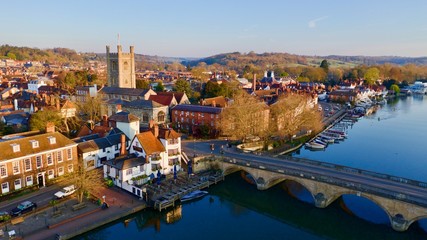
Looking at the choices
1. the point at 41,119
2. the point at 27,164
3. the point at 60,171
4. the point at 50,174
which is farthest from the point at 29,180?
the point at 41,119

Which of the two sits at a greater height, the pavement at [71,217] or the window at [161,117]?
the window at [161,117]

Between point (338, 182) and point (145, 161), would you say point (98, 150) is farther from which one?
point (338, 182)

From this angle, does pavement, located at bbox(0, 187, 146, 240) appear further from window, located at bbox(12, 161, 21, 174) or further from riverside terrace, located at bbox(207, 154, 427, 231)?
riverside terrace, located at bbox(207, 154, 427, 231)

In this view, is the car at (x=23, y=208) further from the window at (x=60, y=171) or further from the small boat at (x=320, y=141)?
the small boat at (x=320, y=141)

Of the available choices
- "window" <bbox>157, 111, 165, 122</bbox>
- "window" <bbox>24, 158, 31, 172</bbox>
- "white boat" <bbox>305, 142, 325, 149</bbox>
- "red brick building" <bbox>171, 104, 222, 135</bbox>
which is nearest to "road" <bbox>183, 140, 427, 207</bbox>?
Answer: "red brick building" <bbox>171, 104, 222, 135</bbox>

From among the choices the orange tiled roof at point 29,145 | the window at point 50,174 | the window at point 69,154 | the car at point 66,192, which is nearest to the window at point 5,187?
the orange tiled roof at point 29,145

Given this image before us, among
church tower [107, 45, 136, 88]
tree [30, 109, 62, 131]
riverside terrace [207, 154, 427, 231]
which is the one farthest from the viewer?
church tower [107, 45, 136, 88]

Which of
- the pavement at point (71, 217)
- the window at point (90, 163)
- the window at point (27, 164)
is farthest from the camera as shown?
the window at point (90, 163)
